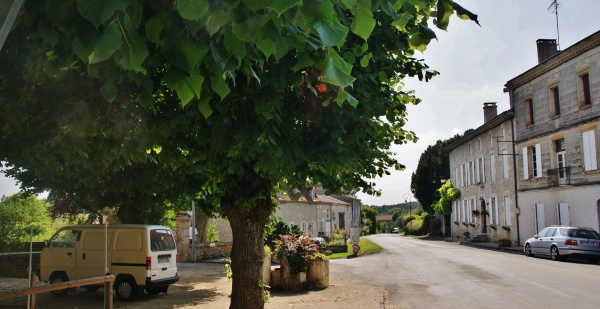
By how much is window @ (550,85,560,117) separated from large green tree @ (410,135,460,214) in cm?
2993

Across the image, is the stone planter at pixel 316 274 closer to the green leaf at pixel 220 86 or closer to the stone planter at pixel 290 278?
the stone planter at pixel 290 278

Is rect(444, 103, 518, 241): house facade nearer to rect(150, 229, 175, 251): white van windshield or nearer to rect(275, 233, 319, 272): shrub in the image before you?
rect(275, 233, 319, 272): shrub

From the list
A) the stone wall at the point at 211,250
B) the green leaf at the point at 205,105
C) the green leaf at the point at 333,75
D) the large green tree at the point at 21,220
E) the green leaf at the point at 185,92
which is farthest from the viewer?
the stone wall at the point at 211,250

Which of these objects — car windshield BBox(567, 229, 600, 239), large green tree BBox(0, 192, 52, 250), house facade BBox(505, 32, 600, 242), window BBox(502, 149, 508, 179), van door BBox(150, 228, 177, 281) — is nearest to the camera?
van door BBox(150, 228, 177, 281)

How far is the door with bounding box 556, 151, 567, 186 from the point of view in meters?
26.6

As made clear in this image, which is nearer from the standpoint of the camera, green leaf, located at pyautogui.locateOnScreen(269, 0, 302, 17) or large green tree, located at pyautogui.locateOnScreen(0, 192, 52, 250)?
green leaf, located at pyautogui.locateOnScreen(269, 0, 302, 17)

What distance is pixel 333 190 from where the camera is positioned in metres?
8.09

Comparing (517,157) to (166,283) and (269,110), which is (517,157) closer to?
(166,283)

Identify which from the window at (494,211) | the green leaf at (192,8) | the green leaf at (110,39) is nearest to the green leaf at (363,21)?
the green leaf at (192,8)

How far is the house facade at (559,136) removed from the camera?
78.8 ft

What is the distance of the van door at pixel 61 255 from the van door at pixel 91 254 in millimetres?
221

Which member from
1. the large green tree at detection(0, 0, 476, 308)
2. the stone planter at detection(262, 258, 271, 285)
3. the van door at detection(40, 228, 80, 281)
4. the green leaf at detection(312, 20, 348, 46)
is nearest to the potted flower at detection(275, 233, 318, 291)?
the stone planter at detection(262, 258, 271, 285)

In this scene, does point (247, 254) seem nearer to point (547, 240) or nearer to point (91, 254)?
point (91, 254)

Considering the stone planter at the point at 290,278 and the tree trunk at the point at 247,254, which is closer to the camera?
the tree trunk at the point at 247,254
